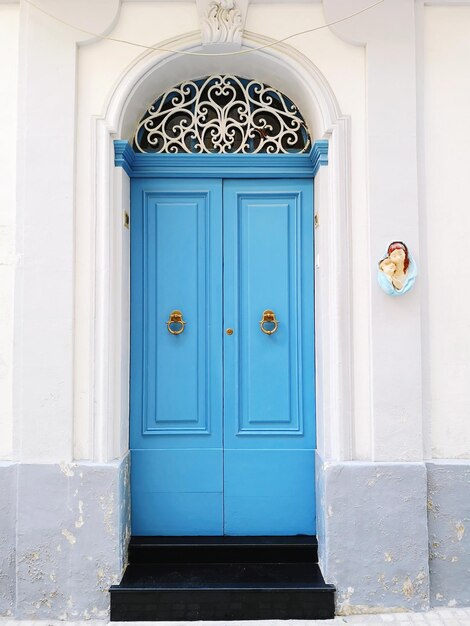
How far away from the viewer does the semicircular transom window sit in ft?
14.3

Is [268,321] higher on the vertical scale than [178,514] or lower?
higher

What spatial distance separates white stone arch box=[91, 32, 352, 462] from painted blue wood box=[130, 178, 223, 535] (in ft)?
0.72

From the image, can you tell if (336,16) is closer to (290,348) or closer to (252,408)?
(290,348)

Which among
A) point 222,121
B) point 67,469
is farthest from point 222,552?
point 222,121

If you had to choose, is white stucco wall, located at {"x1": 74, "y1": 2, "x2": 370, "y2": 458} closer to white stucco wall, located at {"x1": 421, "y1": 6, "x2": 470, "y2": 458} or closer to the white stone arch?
the white stone arch

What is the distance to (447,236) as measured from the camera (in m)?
4.00

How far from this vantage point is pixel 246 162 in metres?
4.32

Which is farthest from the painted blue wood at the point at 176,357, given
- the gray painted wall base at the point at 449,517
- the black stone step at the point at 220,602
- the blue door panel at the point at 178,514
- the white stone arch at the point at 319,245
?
the gray painted wall base at the point at 449,517

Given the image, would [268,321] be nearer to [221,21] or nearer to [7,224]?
[7,224]

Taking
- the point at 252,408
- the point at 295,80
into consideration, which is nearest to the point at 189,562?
the point at 252,408

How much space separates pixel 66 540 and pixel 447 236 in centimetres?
338

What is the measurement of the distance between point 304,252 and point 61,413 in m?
2.14

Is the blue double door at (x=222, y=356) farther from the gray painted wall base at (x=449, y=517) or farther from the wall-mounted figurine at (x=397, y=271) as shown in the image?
the gray painted wall base at (x=449, y=517)

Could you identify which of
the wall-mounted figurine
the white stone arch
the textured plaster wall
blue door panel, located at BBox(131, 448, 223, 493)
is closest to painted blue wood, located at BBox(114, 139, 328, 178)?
the white stone arch
